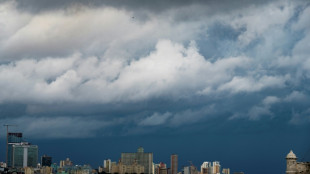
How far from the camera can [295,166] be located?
5106cm

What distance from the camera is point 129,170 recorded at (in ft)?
552

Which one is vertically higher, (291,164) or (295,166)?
(291,164)

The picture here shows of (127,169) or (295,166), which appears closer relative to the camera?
(295,166)

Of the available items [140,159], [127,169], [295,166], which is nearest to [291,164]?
[295,166]

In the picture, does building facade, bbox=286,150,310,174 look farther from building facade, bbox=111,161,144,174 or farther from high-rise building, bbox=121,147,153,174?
high-rise building, bbox=121,147,153,174

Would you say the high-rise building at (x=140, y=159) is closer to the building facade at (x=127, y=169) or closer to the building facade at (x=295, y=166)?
the building facade at (x=127, y=169)

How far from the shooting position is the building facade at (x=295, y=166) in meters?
49.7

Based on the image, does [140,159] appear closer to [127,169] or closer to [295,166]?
[127,169]

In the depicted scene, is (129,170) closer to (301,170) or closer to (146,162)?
(146,162)

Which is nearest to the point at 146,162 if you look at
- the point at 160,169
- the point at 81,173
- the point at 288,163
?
the point at 160,169

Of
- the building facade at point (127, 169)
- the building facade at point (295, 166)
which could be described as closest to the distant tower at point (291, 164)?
the building facade at point (295, 166)

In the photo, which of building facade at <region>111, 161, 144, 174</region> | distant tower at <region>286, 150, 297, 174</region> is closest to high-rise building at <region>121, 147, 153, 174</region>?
building facade at <region>111, 161, 144, 174</region>

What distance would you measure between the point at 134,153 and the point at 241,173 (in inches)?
1775

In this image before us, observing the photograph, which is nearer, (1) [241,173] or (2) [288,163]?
(2) [288,163]
